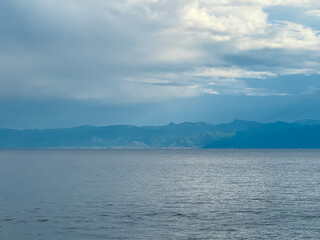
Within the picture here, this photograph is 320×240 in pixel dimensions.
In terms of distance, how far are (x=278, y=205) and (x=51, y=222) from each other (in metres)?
34.8

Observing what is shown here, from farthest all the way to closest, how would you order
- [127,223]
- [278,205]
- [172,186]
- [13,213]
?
[172,186], [278,205], [13,213], [127,223]

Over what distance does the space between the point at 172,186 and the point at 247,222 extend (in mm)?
44999

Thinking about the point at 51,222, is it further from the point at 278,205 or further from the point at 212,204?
the point at 278,205

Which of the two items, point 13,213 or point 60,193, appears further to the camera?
point 60,193

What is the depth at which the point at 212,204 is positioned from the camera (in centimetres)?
6844

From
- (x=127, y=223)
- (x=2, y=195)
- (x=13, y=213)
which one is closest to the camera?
(x=127, y=223)

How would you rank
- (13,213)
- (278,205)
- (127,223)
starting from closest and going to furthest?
1. (127,223)
2. (13,213)
3. (278,205)

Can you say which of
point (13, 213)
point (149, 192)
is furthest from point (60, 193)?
point (13, 213)

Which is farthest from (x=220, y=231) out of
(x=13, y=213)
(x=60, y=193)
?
(x=60, y=193)

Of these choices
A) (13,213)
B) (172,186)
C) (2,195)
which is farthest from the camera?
(172,186)

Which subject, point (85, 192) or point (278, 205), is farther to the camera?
point (85, 192)

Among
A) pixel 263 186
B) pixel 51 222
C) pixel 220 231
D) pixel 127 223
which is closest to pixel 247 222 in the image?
pixel 220 231

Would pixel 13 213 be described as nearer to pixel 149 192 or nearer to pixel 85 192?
pixel 85 192

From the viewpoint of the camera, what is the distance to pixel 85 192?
84438 mm
